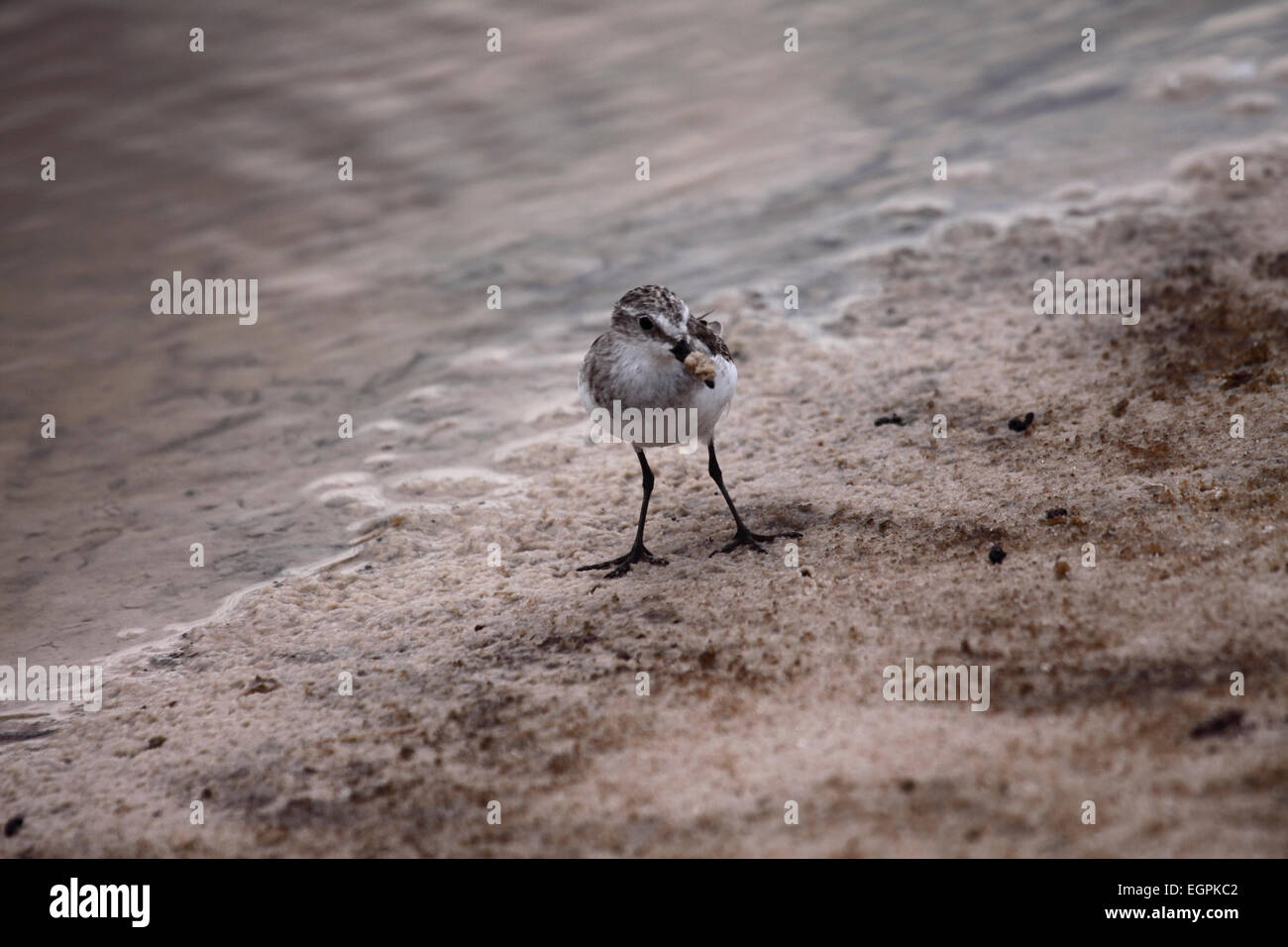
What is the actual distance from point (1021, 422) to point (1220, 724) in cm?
248

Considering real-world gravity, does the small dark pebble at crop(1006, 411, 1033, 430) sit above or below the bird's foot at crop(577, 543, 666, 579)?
above

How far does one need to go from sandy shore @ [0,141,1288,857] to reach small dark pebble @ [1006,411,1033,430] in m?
0.14

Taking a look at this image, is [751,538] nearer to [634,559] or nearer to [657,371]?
[634,559]

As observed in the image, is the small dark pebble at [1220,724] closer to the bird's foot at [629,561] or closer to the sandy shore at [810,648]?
the sandy shore at [810,648]

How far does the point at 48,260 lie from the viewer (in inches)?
373

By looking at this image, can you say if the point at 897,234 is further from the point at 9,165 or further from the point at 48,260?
the point at 9,165

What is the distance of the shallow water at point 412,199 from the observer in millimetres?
6703

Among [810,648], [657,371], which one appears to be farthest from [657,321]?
[810,648]

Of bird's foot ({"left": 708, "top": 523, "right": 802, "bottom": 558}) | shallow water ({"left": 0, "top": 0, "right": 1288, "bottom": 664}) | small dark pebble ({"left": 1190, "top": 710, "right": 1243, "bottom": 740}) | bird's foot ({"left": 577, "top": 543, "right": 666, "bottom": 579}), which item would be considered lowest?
small dark pebble ({"left": 1190, "top": 710, "right": 1243, "bottom": 740})

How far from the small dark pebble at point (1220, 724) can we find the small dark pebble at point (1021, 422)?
240 centimetres

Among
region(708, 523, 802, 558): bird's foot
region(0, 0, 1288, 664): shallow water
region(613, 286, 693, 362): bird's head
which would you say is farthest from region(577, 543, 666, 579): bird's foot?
region(0, 0, 1288, 664): shallow water

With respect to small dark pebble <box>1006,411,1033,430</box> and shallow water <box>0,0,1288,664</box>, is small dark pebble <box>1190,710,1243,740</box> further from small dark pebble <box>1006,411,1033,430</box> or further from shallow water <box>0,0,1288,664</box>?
shallow water <box>0,0,1288,664</box>

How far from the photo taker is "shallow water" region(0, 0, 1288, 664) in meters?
6.70

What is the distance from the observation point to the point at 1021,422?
5719 mm
